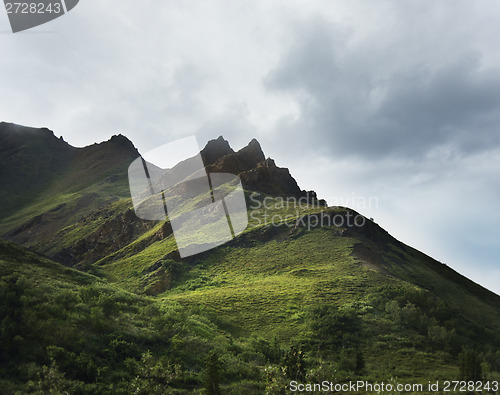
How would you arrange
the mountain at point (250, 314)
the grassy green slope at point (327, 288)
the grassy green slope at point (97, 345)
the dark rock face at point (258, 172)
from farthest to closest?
the dark rock face at point (258, 172), the grassy green slope at point (327, 288), the mountain at point (250, 314), the grassy green slope at point (97, 345)

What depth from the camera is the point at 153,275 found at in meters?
55.6

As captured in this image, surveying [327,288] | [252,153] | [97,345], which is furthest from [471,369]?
[252,153]

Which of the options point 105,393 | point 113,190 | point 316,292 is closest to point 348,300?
point 316,292

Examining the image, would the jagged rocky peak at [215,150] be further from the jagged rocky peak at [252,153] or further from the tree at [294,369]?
the tree at [294,369]

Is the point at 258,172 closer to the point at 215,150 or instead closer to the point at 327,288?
the point at 215,150

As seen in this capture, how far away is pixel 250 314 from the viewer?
38250 millimetres

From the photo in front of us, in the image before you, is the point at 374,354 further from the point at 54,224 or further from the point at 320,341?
the point at 54,224

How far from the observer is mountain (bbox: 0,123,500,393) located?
69.2 ft

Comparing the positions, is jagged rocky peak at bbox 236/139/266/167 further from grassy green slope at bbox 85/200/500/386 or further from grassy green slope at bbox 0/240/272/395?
grassy green slope at bbox 0/240/272/395

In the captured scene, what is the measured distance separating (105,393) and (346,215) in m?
56.6

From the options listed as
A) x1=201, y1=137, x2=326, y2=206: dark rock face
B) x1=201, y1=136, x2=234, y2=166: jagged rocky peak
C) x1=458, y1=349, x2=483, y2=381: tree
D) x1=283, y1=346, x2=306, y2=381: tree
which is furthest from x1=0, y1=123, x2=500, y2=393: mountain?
x1=201, y1=136, x2=234, y2=166: jagged rocky peak

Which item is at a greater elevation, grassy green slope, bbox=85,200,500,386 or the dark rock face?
the dark rock face

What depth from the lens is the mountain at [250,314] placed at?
21.1 meters

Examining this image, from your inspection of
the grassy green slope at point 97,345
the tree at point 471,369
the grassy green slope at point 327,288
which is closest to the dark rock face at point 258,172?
the grassy green slope at point 327,288
